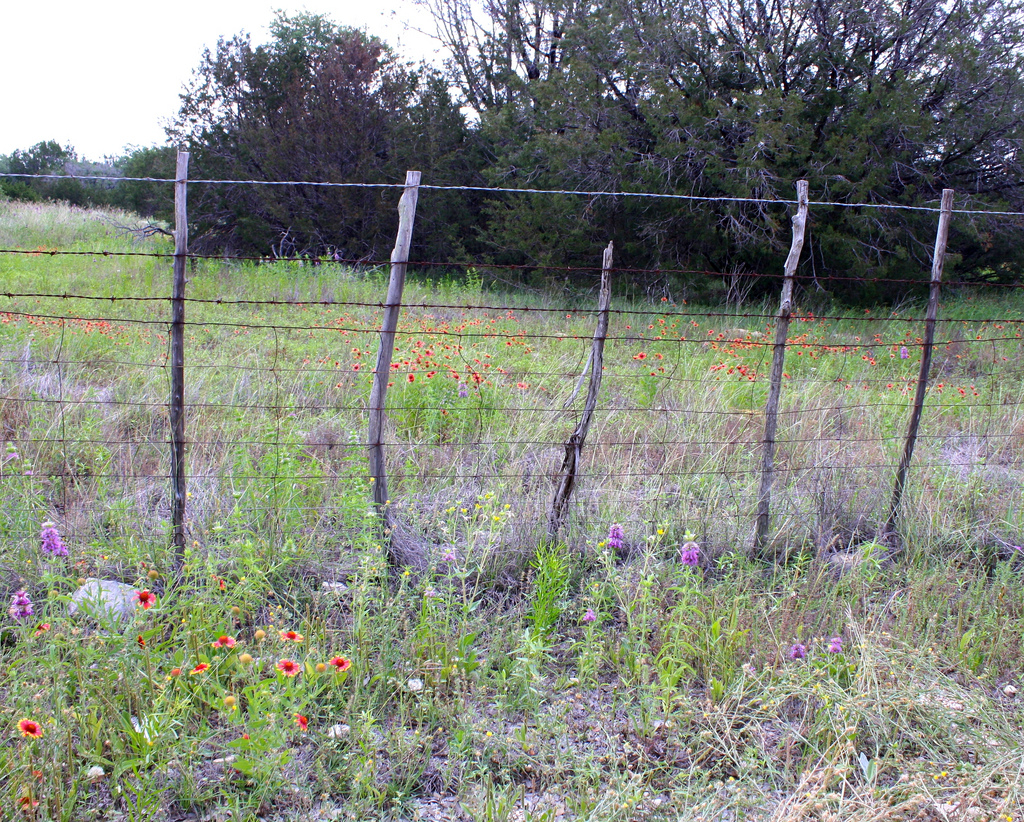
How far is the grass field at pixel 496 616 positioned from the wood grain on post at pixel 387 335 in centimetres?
13

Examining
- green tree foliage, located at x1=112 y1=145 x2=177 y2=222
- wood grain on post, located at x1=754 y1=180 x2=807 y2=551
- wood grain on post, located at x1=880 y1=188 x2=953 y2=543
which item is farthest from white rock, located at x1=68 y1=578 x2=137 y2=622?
green tree foliage, located at x1=112 y1=145 x2=177 y2=222

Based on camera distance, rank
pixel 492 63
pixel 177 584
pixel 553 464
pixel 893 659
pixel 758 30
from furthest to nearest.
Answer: pixel 492 63
pixel 758 30
pixel 553 464
pixel 177 584
pixel 893 659

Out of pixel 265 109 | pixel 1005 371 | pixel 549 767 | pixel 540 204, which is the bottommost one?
pixel 549 767

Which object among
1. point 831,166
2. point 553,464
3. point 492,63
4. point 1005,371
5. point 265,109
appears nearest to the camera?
point 553,464

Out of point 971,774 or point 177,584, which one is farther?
point 177,584

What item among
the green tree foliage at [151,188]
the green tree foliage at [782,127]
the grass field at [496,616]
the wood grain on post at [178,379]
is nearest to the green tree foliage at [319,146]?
the green tree foliage at [151,188]

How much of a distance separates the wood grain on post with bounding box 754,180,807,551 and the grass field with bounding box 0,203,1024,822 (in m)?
0.12

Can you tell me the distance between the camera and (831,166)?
1094 cm

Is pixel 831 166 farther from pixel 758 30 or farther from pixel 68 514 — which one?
pixel 68 514

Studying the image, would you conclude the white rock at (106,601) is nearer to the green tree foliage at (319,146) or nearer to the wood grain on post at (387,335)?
the wood grain on post at (387,335)

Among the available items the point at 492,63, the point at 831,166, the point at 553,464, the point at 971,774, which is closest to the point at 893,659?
the point at 971,774

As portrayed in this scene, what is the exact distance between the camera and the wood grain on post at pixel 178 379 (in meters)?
3.02

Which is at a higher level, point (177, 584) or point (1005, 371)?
point (1005, 371)

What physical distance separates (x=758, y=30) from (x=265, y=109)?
10.2m
